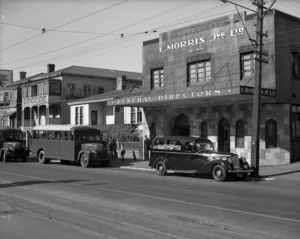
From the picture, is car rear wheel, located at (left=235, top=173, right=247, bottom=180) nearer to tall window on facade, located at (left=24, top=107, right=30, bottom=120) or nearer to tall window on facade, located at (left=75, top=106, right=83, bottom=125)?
tall window on facade, located at (left=75, top=106, right=83, bottom=125)

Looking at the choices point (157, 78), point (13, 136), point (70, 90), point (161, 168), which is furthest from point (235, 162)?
point (70, 90)

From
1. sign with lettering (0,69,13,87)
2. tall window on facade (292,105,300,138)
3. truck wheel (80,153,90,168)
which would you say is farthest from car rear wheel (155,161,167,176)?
sign with lettering (0,69,13,87)

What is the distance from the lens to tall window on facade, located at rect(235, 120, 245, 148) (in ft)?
80.8

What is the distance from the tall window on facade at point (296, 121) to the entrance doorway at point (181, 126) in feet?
23.8

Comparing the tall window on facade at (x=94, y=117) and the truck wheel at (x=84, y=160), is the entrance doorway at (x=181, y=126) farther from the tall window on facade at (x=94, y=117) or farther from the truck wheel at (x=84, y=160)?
the tall window on facade at (x=94, y=117)

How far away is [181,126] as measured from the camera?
29.0m

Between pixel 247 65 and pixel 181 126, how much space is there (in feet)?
22.5

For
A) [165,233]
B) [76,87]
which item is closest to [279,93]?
[165,233]

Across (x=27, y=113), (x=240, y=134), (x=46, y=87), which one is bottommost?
(x=240, y=134)

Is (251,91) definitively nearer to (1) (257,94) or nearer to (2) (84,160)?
(1) (257,94)

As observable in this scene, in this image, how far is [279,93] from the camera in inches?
899

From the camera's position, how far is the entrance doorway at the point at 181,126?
2848 centimetres

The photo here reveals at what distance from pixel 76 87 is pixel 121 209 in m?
40.4

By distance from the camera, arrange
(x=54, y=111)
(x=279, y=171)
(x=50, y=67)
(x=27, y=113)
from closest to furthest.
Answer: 1. (x=279, y=171)
2. (x=54, y=111)
3. (x=27, y=113)
4. (x=50, y=67)
